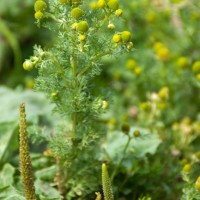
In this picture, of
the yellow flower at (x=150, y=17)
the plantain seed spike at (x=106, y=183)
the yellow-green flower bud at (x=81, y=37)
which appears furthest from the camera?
the yellow flower at (x=150, y=17)

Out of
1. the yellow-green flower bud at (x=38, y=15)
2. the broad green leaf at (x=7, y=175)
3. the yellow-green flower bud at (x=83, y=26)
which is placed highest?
the yellow-green flower bud at (x=38, y=15)

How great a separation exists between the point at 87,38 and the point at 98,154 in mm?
594

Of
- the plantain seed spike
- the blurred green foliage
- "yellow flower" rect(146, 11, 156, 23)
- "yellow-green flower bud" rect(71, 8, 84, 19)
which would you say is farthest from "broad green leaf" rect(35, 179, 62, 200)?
"yellow flower" rect(146, 11, 156, 23)

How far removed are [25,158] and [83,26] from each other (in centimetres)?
41

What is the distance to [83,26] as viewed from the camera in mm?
1614

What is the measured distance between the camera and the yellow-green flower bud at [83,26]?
63.5 inches

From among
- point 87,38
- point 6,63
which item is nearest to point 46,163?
point 87,38

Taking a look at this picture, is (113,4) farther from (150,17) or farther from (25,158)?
(150,17)

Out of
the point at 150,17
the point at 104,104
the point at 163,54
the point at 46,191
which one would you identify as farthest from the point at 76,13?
the point at 150,17

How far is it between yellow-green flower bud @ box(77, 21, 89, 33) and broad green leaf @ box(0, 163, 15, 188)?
0.65 m

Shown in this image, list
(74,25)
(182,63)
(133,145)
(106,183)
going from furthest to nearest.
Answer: (182,63) < (133,145) < (74,25) < (106,183)

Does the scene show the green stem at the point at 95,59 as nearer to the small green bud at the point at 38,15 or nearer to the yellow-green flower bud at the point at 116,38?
the yellow-green flower bud at the point at 116,38

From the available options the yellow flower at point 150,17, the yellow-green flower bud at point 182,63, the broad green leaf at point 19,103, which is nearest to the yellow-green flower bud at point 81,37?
the broad green leaf at point 19,103

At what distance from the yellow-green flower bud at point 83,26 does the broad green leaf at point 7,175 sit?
65 centimetres
